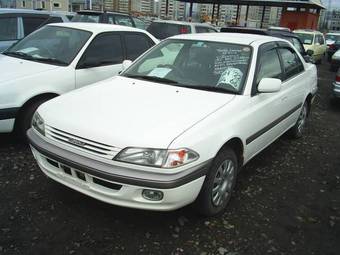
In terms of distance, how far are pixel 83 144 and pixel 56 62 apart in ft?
8.36

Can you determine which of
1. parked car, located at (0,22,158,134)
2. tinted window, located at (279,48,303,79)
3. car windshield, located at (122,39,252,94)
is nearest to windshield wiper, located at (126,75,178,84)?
car windshield, located at (122,39,252,94)

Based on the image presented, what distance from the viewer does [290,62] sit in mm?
5133

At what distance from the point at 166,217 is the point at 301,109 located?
3.24 m

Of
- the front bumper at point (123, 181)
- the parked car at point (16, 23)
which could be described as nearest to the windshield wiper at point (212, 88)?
the front bumper at point (123, 181)

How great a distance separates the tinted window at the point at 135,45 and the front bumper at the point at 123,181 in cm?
325

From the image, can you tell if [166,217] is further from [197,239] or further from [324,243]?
[324,243]

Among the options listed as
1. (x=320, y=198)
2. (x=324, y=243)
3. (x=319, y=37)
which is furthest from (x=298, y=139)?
(x=319, y=37)

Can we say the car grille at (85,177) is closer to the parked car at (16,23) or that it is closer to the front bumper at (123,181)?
the front bumper at (123,181)

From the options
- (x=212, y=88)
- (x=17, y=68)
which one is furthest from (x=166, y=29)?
(x=212, y=88)

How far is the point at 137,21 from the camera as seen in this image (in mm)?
12633

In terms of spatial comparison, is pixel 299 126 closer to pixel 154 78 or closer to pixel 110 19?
pixel 154 78

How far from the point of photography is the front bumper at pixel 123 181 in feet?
9.22

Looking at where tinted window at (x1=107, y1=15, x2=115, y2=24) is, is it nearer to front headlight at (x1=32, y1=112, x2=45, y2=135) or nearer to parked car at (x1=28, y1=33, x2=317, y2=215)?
parked car at (x1=28, y1=33, x2=317, y2=215)

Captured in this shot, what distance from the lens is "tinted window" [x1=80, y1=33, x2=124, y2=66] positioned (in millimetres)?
5410
